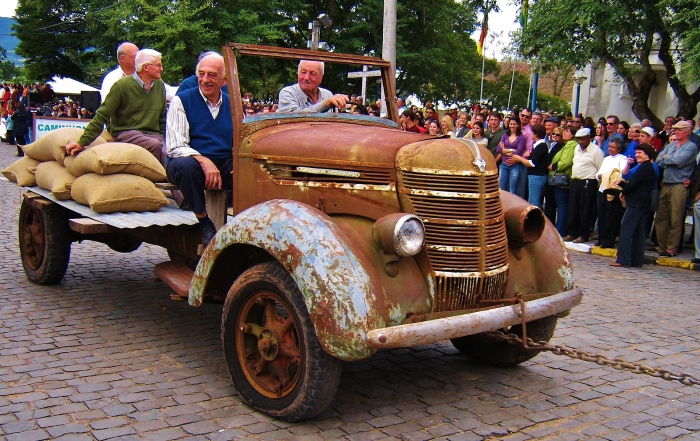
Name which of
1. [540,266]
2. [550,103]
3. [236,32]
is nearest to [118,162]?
[540,266]

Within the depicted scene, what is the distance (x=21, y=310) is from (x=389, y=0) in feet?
33.6

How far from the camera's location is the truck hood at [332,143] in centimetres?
422

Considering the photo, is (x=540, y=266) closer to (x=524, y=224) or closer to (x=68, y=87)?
(x=524, y=224)

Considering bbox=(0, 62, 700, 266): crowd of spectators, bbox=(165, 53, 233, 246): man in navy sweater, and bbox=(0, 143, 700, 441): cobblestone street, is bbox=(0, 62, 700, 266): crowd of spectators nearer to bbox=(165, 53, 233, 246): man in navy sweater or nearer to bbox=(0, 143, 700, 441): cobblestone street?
bbox=(0, 143, 700, 441): cobblestone street

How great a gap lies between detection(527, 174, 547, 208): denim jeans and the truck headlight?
316 inches

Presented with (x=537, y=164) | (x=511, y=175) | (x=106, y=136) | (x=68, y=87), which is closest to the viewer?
(x=106, y=136)

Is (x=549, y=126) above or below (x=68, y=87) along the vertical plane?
below

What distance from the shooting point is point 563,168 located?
11227 mm

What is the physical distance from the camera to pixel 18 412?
4.01 metres

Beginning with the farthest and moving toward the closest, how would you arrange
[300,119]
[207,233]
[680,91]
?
[680,91], [207,233], [300,119]

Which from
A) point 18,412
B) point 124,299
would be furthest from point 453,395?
point 124,299

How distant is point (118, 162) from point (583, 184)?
7.56 m

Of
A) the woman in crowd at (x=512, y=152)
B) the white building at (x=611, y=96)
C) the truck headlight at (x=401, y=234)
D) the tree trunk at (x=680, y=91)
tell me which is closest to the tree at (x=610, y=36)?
the tree trunk at (x=680, y=91)

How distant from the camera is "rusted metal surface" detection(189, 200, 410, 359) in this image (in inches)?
142
